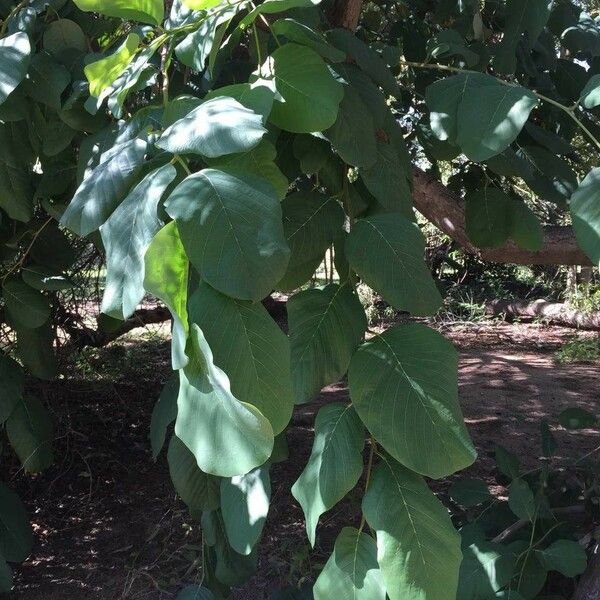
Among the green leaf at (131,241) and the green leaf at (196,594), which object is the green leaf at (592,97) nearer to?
the green leaf at (131,241)

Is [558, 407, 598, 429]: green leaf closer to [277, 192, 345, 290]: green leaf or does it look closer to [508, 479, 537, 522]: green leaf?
[508, 479, 537, 522]: green leaf

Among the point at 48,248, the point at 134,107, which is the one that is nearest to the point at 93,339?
the point at 48,248

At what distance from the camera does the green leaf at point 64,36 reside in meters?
1.47

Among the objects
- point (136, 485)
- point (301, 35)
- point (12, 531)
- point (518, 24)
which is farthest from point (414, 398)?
point (136, 485)

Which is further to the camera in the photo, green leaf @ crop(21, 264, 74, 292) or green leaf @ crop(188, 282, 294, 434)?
green leaf @ crop(21, 264, 74, 292)

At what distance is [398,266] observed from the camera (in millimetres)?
841

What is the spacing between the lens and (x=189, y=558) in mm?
3119

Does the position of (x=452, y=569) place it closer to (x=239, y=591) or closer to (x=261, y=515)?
(x=261, y=515)

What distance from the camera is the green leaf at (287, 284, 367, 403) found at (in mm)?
825

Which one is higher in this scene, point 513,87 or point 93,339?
point 513,87

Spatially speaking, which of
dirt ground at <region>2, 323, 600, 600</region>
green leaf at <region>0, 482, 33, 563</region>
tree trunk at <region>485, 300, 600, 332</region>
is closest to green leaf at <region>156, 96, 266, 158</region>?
green leaf at <region>0, 482, 33, 563</region>

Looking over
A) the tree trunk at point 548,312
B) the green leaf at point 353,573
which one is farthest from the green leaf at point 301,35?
the tree trunk at point 548,312

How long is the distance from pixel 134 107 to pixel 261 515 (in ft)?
3.13

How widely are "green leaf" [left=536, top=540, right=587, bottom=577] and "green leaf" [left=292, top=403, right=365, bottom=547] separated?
108 centimetres
